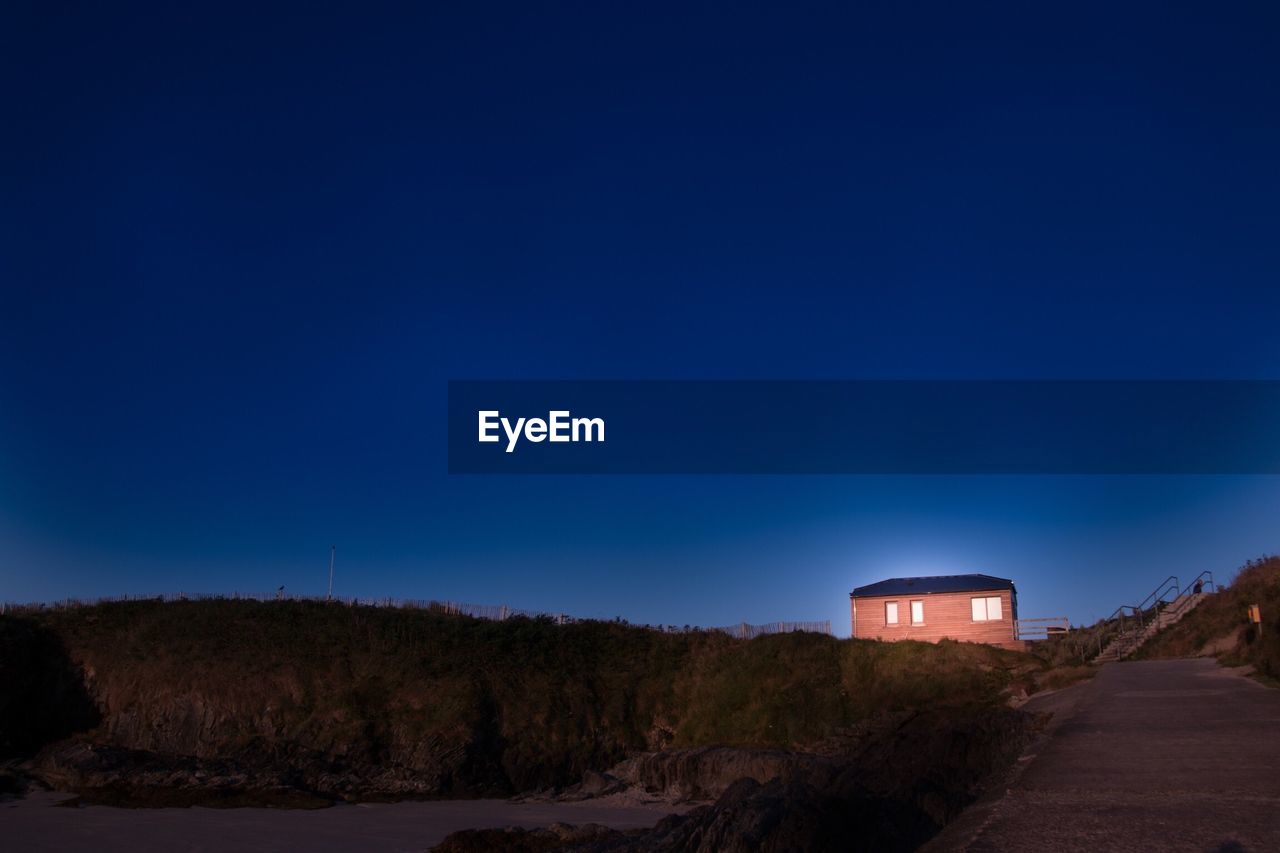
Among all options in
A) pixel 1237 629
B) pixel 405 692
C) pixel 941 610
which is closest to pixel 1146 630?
pixel 941 610

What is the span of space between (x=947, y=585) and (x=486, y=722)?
73.8 feet

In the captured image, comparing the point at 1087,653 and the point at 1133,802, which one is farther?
the point at 1087,653

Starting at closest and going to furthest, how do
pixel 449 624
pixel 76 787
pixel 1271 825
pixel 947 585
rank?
1. pixel 1271 825
2. pixel 76 787
3. pixel 449 624
4. pixel 947 585

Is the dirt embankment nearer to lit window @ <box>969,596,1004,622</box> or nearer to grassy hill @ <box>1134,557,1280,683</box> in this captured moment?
grassy hill @ <box>1134,557,1280,683</box>

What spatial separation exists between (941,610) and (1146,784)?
3452cm

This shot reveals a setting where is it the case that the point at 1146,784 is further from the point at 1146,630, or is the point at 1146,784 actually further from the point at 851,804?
the point at 1146,630

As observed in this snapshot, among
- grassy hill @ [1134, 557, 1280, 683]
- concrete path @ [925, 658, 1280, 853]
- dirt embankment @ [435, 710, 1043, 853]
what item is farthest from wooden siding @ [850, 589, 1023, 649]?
dirt embankment @ [435, 710, 1043, 853]

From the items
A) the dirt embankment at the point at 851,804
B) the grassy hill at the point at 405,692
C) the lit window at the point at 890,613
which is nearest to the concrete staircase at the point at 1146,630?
the grassy hill at the point at 405,692

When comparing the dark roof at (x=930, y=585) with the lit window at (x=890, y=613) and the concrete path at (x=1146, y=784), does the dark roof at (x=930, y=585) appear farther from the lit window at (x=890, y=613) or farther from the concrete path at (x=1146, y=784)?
the concrete path at (x=1146, y=784)

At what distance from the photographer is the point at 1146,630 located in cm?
3694

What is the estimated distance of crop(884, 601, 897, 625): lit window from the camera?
42562mm

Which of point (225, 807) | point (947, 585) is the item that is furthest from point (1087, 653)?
point (225, 807)

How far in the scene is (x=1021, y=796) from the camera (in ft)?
28.2

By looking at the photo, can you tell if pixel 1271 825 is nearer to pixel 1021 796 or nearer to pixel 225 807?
pixel 1021 796
